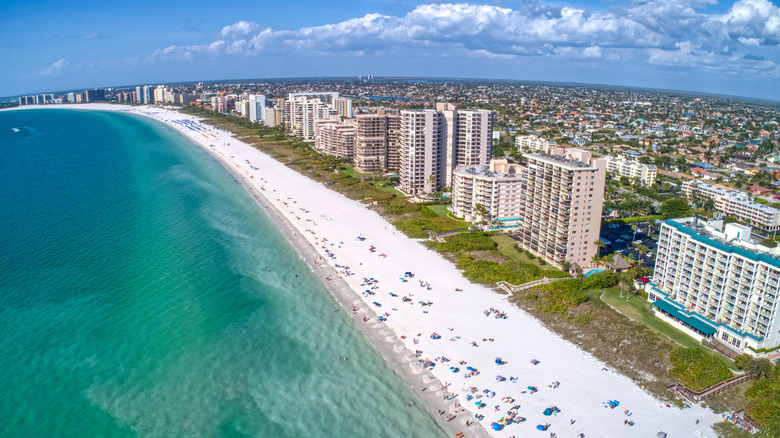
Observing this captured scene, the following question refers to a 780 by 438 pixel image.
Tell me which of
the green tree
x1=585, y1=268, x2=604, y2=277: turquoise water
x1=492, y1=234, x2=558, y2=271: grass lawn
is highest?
the green tree

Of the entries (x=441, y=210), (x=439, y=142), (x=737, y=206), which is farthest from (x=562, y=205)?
(x=737, y=206)

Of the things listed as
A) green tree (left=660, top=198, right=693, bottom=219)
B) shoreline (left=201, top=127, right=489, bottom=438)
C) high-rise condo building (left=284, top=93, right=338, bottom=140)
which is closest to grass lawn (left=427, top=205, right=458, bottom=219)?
shoreline (left=201, top=127, right=489, bottom=438)

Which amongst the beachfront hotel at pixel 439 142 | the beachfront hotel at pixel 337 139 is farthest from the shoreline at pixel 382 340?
the beachfront hotel at pixel 337 139

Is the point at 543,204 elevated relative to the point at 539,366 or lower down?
elevated

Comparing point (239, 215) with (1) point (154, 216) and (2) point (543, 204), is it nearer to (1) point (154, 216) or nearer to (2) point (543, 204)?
(1) point (154, 216)

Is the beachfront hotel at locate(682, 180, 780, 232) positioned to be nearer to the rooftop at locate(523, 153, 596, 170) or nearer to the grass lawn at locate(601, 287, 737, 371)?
the rooftop at locate(523, 153, 596, 170)

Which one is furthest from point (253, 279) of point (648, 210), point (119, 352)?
point (648, 210)

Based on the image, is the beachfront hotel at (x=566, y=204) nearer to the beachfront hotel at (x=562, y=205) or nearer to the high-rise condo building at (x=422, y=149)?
the beachfront hotel at (x=562, y=205)
